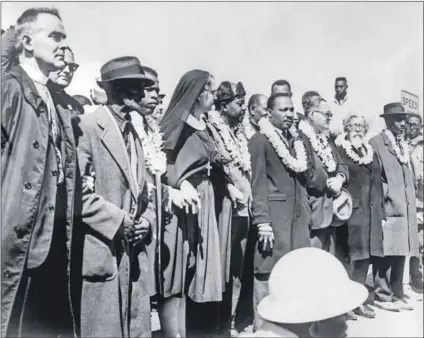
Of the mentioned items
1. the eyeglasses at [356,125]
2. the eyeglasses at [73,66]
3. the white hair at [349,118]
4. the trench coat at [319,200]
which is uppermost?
the eyeglasses at [73,66]

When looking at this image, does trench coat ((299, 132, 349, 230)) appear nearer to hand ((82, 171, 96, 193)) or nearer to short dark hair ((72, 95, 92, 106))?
short dark hair ((72, 95, 92, 106))

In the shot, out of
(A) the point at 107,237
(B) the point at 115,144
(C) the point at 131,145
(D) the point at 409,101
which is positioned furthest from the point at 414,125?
(A) the point at 107,237

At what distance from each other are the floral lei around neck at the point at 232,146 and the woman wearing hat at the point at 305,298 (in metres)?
1.33

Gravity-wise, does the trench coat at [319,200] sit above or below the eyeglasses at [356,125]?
below

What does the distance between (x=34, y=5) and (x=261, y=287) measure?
167 centimetres

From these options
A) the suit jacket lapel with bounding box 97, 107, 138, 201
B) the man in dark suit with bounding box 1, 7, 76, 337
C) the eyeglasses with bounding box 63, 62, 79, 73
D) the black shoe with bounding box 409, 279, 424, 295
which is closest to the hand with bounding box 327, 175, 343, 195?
the black shoe with bounding box 409, 279, 424, 295

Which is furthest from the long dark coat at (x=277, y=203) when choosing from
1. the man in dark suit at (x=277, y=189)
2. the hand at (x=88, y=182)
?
the hand at (x=88, y=182)

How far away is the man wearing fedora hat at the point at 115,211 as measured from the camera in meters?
2.09

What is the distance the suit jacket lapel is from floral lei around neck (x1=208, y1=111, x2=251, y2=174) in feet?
2.76

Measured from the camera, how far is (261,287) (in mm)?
2936

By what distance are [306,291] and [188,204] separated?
1.03m

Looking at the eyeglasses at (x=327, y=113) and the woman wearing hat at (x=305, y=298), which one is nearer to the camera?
the woman wearing hat at (x=305, y=298)

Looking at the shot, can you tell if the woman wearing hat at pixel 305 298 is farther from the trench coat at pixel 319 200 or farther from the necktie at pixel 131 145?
the trench coat at pixel 319 200

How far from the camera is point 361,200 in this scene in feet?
11.6
